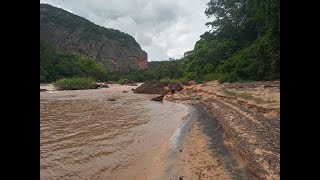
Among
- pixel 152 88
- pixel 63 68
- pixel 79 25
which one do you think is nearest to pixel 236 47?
pixel 152 88

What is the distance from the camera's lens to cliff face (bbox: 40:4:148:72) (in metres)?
104

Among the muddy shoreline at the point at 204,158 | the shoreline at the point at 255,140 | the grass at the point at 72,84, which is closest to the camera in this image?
the shoreline at the point at 255,140

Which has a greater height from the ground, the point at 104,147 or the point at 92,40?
the point at 92,40

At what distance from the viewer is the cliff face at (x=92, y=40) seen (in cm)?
10444

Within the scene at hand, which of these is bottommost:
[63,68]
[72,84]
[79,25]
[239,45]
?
[72,84]

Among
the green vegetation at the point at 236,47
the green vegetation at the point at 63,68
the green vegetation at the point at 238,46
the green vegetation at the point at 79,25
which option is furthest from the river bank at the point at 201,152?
the green vegetation at the point at 79,25

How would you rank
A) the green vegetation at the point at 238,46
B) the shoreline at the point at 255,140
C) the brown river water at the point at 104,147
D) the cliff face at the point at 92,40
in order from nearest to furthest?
the shoreline at the point at 255,140, the brown river water at the point at 104,147, the green vegetation at the point at 238,46, the cliff face at the point at 92,40

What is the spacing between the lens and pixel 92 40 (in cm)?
12394

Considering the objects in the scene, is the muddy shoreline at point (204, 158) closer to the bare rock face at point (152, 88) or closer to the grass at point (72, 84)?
the bare rock face at point (152, 88)

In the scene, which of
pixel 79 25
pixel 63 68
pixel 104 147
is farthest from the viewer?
pixel 79 25

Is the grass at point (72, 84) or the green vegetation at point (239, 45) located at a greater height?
the green vegetation at point (239, 45)

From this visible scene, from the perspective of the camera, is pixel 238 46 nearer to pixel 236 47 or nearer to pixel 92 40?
pixel 236 47
